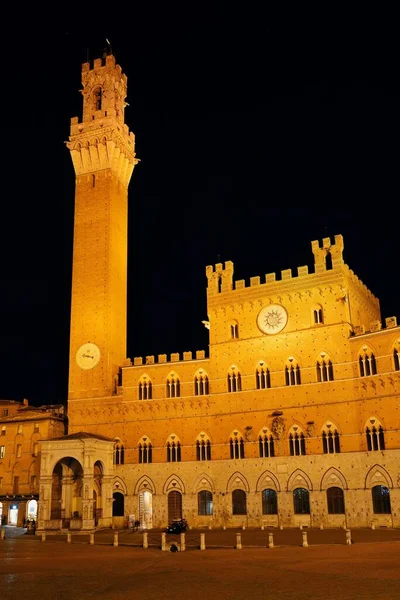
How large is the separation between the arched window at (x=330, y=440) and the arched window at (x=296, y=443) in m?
1.43

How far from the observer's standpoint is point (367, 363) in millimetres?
38906

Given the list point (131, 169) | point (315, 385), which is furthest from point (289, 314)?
point (131, 169)

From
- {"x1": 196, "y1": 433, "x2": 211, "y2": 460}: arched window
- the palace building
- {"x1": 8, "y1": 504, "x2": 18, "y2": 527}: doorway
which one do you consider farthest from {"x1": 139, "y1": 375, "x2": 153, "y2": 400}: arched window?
{"x1": 8, "y1": 504, "x2": 18, "y2": 527}: doorway

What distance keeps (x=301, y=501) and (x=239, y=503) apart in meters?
4.32

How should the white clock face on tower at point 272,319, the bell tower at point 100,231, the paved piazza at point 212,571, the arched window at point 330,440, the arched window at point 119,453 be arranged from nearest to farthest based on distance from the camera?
the paved piazza at point 212,571, the arched window at point 330,440, the white clock face on tower at point 272,319, the arched window at point 119,453, the bell tower at point 100,231

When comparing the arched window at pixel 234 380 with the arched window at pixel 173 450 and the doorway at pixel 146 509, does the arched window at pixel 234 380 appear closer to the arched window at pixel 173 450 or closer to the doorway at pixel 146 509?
the arched window at pixel 173 450

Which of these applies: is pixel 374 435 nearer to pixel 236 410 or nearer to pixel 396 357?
pixel 396 357

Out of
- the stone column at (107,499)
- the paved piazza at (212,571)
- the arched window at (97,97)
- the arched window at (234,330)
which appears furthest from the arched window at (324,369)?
the arched window at (97,97)

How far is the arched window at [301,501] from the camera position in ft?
129

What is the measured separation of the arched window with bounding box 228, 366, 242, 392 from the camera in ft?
142

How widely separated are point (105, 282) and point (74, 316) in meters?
3.75

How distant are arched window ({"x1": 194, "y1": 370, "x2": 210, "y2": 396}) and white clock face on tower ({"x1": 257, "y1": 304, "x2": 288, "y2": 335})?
5586mm

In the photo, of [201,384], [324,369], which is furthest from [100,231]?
[324,369]

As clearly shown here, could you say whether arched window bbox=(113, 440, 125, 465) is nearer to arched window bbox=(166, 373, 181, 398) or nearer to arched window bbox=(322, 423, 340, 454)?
arched window bbox=(166, 373, 181, 398)
